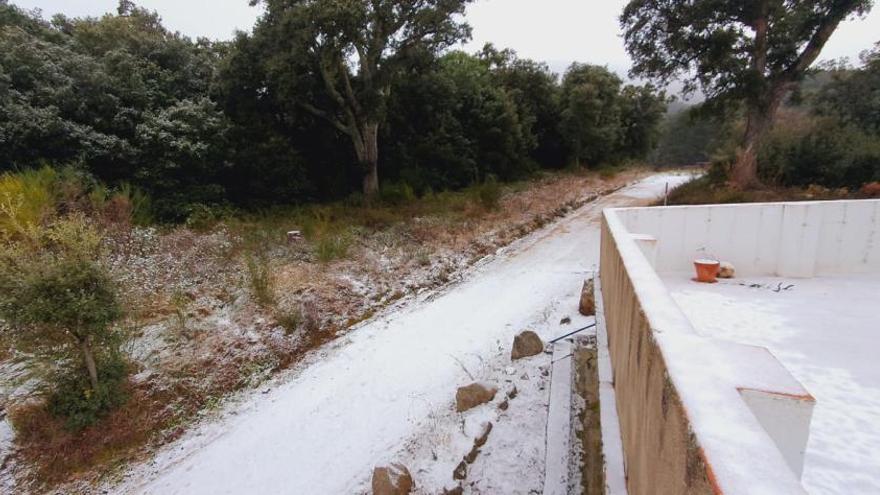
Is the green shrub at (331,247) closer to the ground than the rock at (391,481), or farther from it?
farther from it

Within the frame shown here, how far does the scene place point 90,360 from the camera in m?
4.39

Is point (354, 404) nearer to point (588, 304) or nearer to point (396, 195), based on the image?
point (588, 304)

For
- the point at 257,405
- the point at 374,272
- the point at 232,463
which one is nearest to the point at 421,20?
the point at 374,272

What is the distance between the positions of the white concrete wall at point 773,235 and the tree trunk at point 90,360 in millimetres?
6263

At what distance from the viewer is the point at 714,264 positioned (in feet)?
16.8

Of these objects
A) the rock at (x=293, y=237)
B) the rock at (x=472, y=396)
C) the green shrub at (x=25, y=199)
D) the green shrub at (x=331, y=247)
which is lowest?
the rock at (x=472, y=396)

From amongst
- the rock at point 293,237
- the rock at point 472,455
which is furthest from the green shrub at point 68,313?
the rock at point 293,237

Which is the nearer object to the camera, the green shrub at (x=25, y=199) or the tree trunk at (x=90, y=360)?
the tree trunk at (x=90, y=360)

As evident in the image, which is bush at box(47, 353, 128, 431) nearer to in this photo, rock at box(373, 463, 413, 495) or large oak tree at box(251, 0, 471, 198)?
rock at box(373, 463, 413, 495)

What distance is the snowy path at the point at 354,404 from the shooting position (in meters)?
3.82

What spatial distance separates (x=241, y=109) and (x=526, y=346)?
1082 cm

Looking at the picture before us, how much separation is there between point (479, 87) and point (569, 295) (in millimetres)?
13534

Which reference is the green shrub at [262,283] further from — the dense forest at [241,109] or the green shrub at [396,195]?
the green shrub at [396,195]

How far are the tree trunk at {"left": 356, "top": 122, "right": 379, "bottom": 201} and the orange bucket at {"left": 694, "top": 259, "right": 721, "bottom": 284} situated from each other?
31.6 ft
